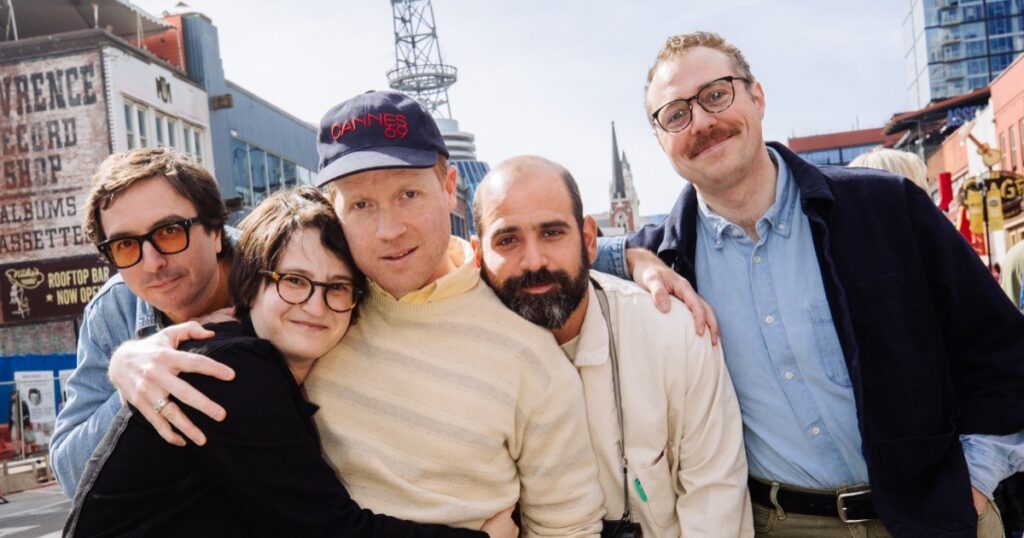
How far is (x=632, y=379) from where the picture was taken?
3203mm

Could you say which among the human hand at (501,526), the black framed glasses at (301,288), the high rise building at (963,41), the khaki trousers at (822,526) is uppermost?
the high rise building at (963,41)

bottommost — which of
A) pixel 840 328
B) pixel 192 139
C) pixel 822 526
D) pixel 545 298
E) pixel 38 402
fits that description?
pixel 38 402

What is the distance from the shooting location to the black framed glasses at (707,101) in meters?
3.39

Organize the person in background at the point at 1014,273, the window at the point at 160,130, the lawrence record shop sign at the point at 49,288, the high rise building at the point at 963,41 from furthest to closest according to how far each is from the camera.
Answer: the high rise building at the point at 963,41, the window at the point at 160,130, the lawrence record shop sign at the point at 49,288, the person in background at the point at 1014,273

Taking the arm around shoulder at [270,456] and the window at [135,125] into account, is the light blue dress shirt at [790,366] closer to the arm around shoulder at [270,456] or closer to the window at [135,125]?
the arm around shoulder at [270,456]

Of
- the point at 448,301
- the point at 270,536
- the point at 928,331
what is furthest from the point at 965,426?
the point at 270,536

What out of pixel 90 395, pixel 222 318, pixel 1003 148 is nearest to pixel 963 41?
pixel 1003 148

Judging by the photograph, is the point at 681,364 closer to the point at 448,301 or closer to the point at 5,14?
the point at 448,301

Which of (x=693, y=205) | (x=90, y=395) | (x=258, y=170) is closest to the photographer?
(x=90, y=395)

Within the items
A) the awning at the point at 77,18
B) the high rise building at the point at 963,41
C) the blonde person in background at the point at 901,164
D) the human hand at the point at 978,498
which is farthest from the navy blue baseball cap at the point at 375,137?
the high rise building at the point at 963,41

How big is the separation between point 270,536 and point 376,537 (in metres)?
0.35

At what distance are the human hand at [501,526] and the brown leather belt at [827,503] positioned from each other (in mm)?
1092

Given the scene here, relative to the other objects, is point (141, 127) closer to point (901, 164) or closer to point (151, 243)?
point (901, 164)

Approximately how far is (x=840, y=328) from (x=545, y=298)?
1163 mm
